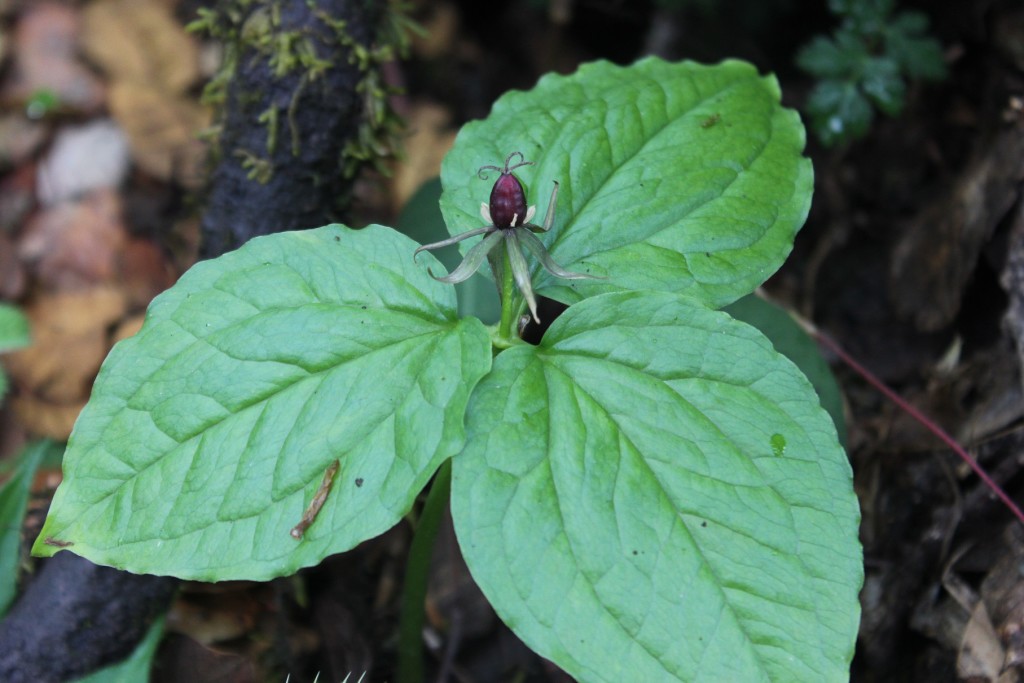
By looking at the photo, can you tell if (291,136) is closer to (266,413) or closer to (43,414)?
(266,413)

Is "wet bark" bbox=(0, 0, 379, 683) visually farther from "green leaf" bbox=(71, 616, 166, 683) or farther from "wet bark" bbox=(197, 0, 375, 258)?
"green leaf" bbox=(71, 616, 166, 683)

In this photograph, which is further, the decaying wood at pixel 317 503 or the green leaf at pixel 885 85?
the green leaf at pixel 885 85

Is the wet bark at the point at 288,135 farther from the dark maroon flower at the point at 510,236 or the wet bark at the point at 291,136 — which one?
the dark maroon flower at the point at 510,236

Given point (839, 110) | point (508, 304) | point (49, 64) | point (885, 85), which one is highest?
point (885, 85)

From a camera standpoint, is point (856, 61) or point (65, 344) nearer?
point (856, 61)

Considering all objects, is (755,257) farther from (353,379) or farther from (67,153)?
(67,153)

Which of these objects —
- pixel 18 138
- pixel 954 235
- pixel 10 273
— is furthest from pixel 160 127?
pixel 954 235

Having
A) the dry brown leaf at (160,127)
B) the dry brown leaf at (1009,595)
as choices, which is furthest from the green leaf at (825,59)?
the dry brown leaf at (160,127)
